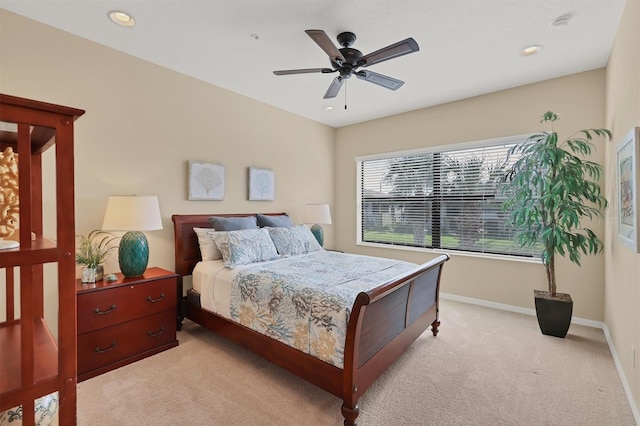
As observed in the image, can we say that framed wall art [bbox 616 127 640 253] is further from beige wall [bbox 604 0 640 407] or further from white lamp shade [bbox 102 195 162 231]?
white lamp shade [bbox 102 195 162 231]

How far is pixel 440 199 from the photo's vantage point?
451 centimetres

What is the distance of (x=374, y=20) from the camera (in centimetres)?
244

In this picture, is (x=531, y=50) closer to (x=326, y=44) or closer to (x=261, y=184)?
(x=326, y=44)

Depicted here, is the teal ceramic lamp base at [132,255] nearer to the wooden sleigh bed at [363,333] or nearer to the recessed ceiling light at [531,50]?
the wooden sleigh bed at [363,333]

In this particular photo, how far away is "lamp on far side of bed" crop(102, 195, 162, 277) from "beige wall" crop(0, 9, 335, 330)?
0.37 metres

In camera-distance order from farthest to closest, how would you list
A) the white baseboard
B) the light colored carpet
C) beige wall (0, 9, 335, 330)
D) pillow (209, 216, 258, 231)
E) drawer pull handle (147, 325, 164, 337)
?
1. pillow (209, 216, 258, 231)
2. drawer pull handle (147, 325, 164, 337)
3. beige wall (0, 9, 335, 330)
4. the white baseboard
5. the light colored carpet

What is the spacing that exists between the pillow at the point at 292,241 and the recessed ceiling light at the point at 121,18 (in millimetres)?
2327

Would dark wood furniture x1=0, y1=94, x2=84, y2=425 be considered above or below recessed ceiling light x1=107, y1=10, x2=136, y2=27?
below

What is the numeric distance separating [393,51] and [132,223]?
2.54 metres

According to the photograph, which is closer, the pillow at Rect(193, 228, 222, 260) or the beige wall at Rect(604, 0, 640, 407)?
the beige wall at Rect(604, 0, 640, 407)

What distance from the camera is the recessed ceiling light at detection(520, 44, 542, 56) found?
2809 mm

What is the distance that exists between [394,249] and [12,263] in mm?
4566

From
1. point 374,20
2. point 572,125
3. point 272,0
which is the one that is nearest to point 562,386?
point 572,125

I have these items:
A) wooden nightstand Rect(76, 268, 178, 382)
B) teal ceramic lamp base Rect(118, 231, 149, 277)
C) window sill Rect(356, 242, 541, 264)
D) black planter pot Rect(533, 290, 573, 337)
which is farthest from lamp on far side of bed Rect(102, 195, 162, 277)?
black planter pot Rect(533, 290, 573, 337)
